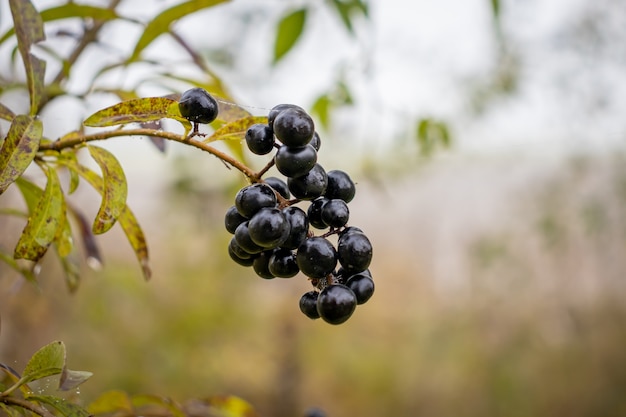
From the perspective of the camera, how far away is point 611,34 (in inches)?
165

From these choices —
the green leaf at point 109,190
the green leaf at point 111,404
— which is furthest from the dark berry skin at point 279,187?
the green leaf at point 111,404

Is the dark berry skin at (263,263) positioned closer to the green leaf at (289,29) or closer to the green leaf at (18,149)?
the green leaf at (18,149)

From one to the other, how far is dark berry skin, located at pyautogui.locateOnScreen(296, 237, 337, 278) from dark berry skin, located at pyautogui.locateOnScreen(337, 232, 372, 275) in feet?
0.05

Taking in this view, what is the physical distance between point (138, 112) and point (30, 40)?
18cm

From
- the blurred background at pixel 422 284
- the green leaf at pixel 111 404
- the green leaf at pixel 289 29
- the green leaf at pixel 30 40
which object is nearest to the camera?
the green leaf at pixel 30 40

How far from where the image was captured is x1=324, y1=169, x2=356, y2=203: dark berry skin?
0.48 meters

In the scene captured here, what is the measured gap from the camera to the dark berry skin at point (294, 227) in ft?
1.46

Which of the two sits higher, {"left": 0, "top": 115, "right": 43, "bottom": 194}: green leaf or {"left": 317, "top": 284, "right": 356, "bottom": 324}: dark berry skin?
{"left": 0, "top": 115, "right": 43, "bottom": 194}: green leaf

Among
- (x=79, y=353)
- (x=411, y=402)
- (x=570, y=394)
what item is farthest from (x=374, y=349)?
(x=79, y=353)

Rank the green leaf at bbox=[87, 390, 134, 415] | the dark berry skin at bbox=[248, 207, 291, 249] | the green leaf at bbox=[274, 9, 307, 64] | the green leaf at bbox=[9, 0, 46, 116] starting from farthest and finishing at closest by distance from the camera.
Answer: the green leaf at bbox=[274, 9, 307, 64] < the green leaf at bbox=[87, 390, 134, 415] < the green leaf at bbox=[9, 0, 46, 116] < the dark berry skin at bbox=[248, 207, 291, 249]

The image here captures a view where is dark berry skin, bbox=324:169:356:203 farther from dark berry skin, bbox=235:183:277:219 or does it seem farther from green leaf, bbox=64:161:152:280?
green leaf, bbox=64:161:152:280

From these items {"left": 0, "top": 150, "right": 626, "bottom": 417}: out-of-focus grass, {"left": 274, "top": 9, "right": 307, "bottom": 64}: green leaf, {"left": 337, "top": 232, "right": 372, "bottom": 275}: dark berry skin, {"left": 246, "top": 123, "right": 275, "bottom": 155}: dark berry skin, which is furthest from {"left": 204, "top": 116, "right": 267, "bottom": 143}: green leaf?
{"left": 0, "top": 150, "right": 626, "bottom": 417}: out-of-focus grass

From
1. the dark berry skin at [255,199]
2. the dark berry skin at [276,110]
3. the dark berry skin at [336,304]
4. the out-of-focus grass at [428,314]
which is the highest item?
the out-of-focus grass at [428,314]

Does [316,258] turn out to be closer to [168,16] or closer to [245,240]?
[245,240]
